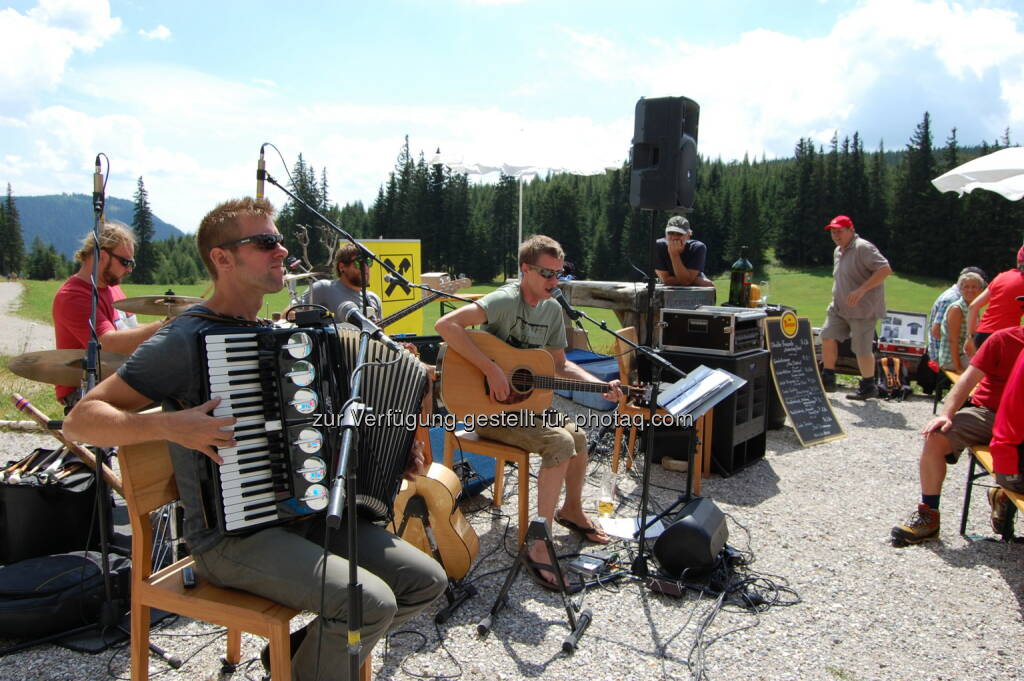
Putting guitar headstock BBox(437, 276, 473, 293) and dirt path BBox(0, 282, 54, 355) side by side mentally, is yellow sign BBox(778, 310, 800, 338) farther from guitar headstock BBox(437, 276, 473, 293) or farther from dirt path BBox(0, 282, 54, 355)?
dirt path BBox(0, 282, 54, 355)

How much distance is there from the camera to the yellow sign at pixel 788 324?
6.71m

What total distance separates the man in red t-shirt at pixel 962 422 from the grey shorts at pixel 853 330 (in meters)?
3.86

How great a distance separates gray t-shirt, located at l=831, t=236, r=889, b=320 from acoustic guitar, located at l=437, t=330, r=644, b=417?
524cm

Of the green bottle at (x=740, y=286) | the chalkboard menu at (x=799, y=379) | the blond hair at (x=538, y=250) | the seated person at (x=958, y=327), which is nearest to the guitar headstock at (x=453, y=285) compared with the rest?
the green bottle at (x=740, y=286)

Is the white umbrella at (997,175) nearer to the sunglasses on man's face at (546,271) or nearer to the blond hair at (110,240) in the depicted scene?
the sunglasses on man's face at (546,271)

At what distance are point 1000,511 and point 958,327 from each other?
3722 mm

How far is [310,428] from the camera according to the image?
2.17 metres

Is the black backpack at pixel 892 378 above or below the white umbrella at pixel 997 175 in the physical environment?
below

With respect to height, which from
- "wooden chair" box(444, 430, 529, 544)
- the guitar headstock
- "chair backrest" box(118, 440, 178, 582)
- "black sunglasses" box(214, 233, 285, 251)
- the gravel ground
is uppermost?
"black sunglasses" box(214, 233, 285, 251)

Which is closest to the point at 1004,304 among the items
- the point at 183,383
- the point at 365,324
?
the point at 365,324

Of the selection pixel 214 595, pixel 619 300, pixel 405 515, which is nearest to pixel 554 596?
pixel 405 515

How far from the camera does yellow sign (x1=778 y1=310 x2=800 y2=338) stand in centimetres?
671

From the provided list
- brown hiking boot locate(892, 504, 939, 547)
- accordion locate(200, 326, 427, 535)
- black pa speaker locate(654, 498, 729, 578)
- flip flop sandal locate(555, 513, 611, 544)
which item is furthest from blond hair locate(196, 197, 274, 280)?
brown hiking boot locate(892, 504, 939, 547)

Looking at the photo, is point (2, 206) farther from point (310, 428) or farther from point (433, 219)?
point (310, 428)
